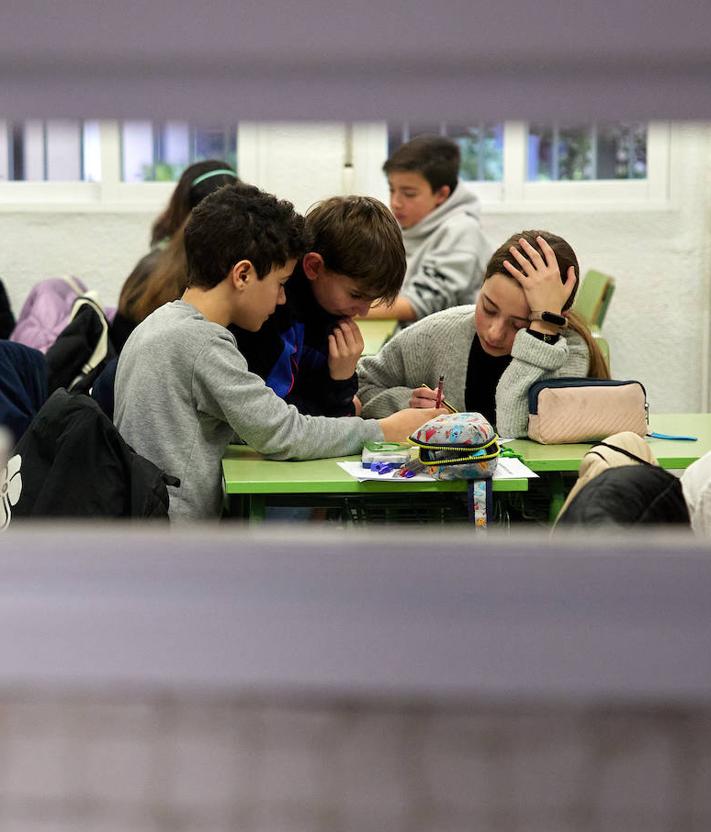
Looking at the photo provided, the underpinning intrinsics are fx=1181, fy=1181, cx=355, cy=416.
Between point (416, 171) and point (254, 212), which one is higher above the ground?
point (416, 171)

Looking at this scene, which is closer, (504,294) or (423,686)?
(423,686)

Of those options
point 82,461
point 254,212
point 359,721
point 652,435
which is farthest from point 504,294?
point 359,721

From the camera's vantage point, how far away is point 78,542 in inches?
24.2

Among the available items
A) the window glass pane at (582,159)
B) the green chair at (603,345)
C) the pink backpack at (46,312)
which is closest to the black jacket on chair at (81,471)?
the green chair at (603,345)

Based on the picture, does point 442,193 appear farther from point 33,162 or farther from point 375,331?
point 33,162

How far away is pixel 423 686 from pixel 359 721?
0.06 meters

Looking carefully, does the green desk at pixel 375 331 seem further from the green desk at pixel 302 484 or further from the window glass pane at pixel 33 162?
the window glass pane at pixel 33 162

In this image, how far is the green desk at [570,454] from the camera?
2.44 m

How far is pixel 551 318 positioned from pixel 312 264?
1.87 ft

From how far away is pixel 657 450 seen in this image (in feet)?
8.35

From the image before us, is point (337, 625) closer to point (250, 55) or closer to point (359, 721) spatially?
point (359, 721)

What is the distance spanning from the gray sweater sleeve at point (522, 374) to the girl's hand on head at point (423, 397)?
0.15 metres

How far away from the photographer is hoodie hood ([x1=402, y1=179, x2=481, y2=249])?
14.9 ft

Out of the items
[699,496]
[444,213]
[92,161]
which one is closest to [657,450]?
[699,496]
